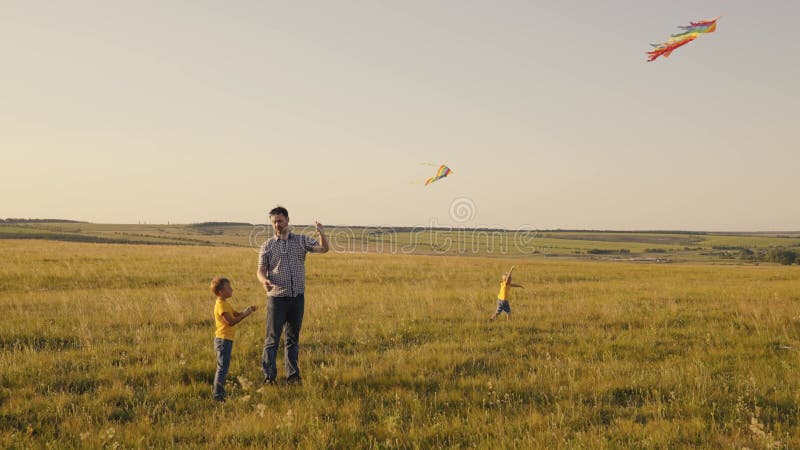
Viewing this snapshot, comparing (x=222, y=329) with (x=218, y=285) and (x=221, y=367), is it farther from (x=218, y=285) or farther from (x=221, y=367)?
(x=218, y=285)

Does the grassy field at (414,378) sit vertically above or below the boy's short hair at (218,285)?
below

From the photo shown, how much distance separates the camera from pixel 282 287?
7.04m

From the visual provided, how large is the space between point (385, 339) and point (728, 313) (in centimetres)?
996

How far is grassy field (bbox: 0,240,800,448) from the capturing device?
17.3ft

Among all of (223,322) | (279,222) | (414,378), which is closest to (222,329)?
(223,322)

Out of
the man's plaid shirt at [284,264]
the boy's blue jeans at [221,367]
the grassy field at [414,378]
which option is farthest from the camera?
the man's plaid shirt at [284,264]

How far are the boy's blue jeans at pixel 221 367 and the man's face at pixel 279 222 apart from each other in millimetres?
1684

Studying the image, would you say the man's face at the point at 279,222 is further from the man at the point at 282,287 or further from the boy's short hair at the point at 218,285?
the boy's short hair at the point at 218,285

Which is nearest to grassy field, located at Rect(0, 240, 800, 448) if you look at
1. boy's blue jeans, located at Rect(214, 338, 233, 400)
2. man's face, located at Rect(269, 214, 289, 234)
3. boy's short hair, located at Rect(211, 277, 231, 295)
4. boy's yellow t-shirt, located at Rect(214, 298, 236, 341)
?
boy's blue jeans, located at Rect(214, 338, 233, 400)

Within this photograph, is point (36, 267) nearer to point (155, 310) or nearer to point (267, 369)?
point (155, 310)

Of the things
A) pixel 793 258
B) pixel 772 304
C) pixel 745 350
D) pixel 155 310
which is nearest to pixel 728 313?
pixel 772 304

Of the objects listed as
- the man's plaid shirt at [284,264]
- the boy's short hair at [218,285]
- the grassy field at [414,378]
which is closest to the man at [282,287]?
the man's plaid shirt at [284,264]

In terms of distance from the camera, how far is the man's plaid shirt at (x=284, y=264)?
7043 mm

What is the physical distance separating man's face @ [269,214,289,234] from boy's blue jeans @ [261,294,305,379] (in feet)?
3.28
